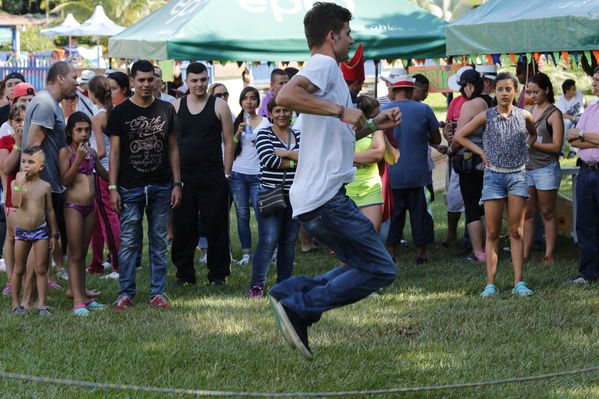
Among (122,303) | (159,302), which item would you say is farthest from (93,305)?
(159,302)

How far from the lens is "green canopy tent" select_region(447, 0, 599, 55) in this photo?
802 centimetres

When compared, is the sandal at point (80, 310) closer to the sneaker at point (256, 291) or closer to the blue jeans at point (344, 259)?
the sneaker at point (256, 291)

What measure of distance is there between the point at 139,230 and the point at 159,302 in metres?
0.64

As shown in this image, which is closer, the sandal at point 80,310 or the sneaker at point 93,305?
the sandal at point 80,310

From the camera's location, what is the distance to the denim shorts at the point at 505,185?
306 inches

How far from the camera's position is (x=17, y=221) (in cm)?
725

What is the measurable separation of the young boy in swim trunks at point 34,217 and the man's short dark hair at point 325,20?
307 cm

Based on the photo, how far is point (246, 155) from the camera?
9.91 m

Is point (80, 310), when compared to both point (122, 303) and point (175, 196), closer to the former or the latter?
point (122, 303)

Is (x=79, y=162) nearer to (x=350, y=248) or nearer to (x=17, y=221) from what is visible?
(x=17, y=221)

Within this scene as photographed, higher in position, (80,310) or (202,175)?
(202,175)

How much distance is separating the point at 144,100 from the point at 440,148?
12.9 feet

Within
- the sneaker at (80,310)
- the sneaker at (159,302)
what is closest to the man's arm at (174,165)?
the sneaker at (159,302)

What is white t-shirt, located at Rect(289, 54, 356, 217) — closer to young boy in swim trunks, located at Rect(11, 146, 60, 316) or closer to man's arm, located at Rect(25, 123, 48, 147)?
young boy in swim trunks, located at Rect(11, 146, 60, 316)
